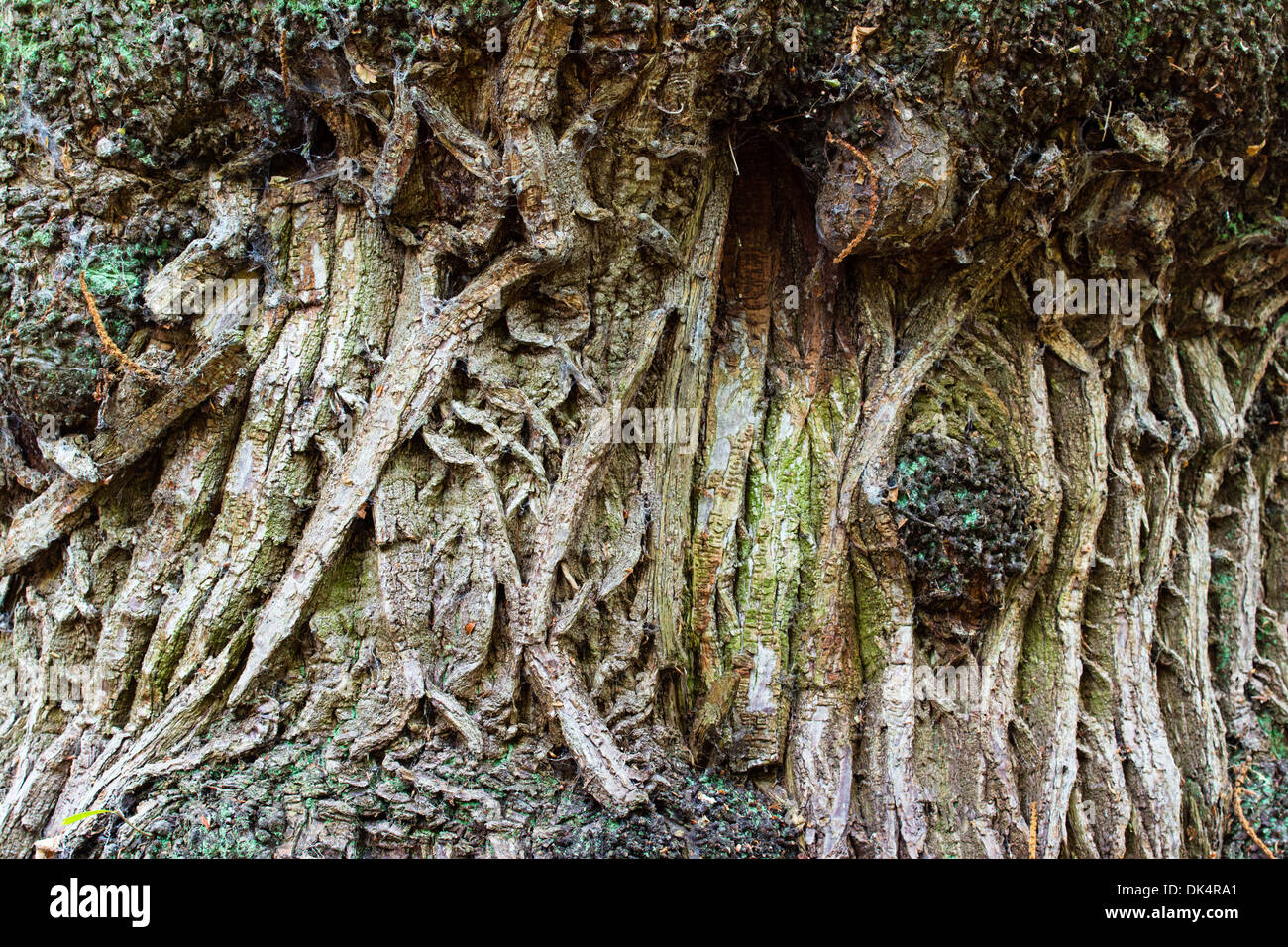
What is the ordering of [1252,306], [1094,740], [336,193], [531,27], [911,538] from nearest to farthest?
[531,27] → [336,193] → [911,538] → [1094,740] → [1252,306]

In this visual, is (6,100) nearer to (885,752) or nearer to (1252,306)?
(885,752)

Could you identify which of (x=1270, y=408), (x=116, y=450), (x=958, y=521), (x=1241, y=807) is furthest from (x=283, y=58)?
(x=1241, y=807)

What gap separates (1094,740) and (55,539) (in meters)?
4.17

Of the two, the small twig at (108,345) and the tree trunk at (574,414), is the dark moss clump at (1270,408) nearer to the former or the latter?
the tree trunk at (574,414)

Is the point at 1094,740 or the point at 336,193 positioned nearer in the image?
the point at 336,193

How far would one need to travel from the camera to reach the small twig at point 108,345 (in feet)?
9.78

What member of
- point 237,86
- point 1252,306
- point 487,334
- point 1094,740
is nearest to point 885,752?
point 1094,740

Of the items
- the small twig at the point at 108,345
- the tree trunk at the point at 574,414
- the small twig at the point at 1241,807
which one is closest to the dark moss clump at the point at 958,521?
the tree trunk at the point at 574,414

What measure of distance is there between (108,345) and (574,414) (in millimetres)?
1613

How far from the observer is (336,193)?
3143 mm

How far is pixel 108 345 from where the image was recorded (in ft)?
9.77

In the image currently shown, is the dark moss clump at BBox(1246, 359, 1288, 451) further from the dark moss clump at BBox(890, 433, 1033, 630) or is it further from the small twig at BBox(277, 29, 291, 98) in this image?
the small twig at BBox(277, 29, 291, 98)

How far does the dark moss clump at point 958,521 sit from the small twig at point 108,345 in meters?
2.73

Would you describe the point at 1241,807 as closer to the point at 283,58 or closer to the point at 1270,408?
the point at 1270,408
